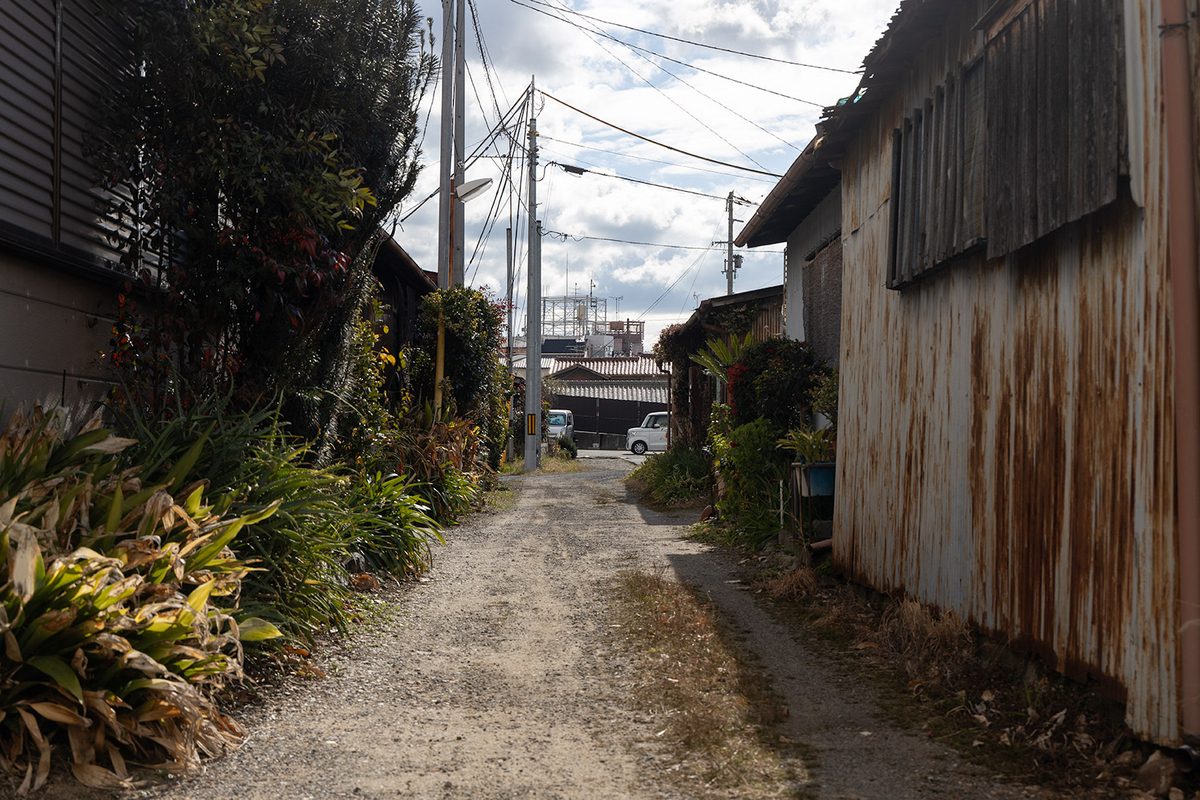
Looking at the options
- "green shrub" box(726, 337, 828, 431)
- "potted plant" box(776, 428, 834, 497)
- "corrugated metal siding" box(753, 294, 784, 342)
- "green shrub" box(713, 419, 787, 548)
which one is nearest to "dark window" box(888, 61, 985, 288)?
"potted plant" box(776, 428, 834, 497)

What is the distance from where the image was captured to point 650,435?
33250 mm

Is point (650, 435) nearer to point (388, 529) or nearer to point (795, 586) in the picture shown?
point (388, 529)

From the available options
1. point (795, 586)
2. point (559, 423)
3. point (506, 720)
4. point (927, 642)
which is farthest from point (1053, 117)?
point (559, 423)

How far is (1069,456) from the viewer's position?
376cm

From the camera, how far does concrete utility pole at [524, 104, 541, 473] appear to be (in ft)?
74.8

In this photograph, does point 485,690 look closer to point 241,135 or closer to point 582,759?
point 582,759

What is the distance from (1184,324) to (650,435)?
3025 centimetres

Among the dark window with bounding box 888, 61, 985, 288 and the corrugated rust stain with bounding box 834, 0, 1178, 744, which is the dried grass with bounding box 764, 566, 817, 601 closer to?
the corrugated rust stain with bounding box 834, 0, 1178, 744

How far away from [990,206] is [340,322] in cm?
491

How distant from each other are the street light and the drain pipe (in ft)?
32.4

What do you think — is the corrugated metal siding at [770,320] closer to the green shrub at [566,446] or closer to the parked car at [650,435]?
the green shrub at [566,446]

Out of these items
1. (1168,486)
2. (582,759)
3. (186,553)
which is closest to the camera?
(1168,486)

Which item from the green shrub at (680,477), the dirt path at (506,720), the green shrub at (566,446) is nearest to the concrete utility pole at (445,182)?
the green shrub at (680,477)

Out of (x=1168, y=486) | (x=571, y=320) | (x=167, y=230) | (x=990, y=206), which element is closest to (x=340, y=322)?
(x=167, y=230)
